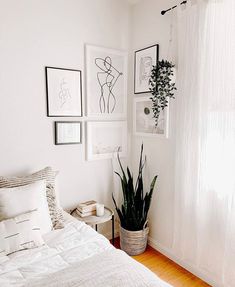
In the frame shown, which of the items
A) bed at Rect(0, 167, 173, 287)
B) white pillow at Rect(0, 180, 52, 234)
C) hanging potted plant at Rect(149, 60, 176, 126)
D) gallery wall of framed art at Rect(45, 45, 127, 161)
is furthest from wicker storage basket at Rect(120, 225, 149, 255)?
hanging potted plant at Rect(149, 60, 176, 126)

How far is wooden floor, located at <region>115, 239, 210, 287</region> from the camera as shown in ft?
6.90

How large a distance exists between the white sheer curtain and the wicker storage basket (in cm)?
41

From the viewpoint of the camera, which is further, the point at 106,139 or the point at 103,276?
the point at 106,139

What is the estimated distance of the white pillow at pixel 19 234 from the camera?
58.8 inches

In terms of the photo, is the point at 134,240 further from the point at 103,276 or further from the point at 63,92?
the point at 63,92

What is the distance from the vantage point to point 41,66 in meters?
2.22

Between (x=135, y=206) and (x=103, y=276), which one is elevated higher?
(x=103, y=276)

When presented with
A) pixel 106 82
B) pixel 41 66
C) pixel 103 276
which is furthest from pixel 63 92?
pixel 103 276

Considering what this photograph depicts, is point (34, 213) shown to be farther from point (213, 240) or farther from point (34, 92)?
point (213, 240)

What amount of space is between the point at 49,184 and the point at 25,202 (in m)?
0.33

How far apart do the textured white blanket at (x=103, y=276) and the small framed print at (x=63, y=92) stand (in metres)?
1.44

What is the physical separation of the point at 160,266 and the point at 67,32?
2.45m

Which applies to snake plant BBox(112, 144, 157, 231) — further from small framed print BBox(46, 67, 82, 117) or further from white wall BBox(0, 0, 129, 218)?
small framed print BBox(46, 67, 82, 117)

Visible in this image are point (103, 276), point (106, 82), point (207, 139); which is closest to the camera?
point (103, 276)
